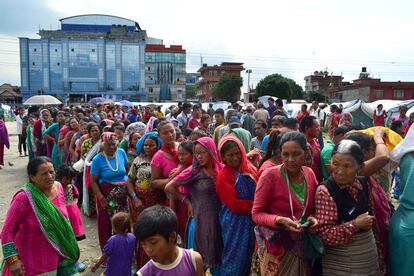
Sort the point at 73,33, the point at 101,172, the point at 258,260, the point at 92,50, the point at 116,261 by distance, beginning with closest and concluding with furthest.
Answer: the point at 258,260 < the point at 116,261 < the point at 101,172 < the point at 92,50 < the point at 73,33

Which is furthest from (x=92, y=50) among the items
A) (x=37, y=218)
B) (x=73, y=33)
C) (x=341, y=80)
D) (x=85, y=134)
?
(x=37, y=218)

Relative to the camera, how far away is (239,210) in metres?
2.97

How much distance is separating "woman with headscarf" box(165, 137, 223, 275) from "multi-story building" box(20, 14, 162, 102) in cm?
6887

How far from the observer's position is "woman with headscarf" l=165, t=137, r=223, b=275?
3248 millimetres

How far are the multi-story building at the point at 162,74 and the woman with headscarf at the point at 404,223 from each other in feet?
264

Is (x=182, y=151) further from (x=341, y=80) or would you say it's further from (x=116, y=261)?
(x=341, y=80)

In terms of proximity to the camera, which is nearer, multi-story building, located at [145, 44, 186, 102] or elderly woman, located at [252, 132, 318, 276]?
elderly woman, located at [252, 132, 318, 276]

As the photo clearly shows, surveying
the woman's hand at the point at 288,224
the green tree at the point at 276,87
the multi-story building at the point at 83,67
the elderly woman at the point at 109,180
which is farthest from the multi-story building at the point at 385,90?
the woman's hand at the point at 288,224

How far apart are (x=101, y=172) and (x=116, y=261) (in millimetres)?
1197

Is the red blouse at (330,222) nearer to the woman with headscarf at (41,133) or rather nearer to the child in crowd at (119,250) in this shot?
the child in crowd at (119,250)

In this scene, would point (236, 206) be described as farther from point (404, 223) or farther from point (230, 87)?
point (230, 87)

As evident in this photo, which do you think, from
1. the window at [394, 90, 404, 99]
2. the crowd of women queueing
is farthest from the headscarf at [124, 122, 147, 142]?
the window at [394, 90, 404, 99]

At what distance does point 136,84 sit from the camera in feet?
234

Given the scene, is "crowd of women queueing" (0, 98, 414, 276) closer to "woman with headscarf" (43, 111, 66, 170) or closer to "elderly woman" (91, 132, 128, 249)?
"elderly woman" (91, 132, 128, 249)
